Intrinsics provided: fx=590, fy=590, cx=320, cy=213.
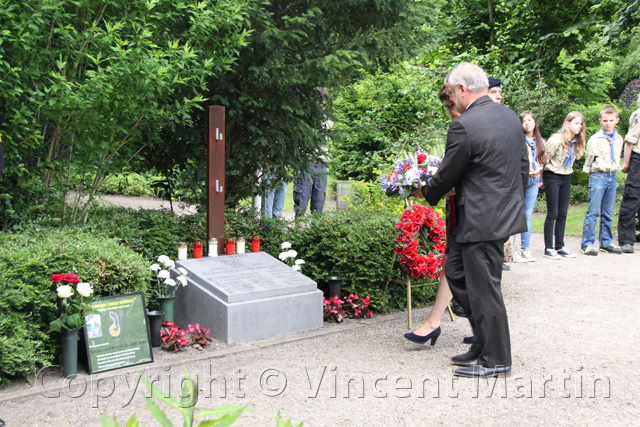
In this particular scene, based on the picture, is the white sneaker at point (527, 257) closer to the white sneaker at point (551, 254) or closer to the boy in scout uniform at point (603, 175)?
the white sneaker at point (551, 254)

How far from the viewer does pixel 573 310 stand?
19.9 ft

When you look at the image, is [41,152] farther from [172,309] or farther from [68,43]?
[172,309]

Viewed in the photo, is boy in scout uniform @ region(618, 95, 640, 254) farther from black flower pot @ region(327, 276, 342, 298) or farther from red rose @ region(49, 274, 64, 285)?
red rose @ region(49, 274, 64, 285)

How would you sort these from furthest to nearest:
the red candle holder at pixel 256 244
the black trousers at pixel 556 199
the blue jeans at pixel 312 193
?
1. the blue jeans at pixel 312 193
2. the black trousers at pixel 556 199
3. the red candle holder at pixel 256 244

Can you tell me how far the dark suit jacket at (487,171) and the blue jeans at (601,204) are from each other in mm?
6145

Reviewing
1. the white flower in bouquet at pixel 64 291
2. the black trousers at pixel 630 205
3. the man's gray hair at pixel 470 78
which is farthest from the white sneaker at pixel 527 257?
the white flower in bouquet at pixel 64 291

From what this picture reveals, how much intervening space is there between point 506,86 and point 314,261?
19.8 feet

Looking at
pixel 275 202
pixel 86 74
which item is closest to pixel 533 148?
pixel 275 202

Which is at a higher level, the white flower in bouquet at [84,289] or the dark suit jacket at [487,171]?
Answer: the dark suit jacket at [487,171]

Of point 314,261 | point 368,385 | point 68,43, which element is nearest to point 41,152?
point 68,43

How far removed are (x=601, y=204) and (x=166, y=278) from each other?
24.6ft

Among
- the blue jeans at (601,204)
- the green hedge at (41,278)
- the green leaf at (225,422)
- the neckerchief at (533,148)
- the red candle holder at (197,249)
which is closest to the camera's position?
the green leaf at (225,422)

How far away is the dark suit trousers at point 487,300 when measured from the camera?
399 cm

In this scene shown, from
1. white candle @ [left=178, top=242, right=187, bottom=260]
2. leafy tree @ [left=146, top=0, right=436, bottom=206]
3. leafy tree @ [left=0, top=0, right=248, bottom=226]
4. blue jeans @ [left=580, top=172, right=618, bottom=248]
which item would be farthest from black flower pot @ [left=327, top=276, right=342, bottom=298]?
blue jeans @ [left=580, top=172, right=618, bottom=248]
